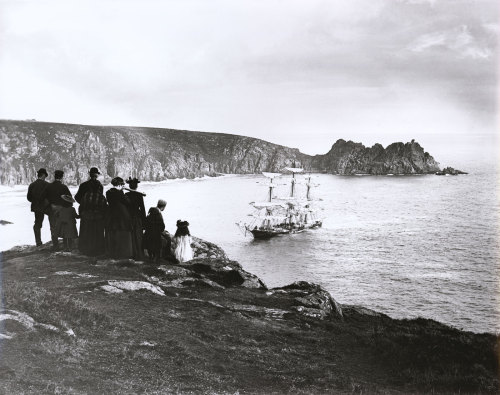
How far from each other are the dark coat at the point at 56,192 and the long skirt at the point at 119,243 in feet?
6.17

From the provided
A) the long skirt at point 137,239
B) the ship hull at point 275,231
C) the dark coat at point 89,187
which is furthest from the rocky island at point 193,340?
the ship hull at point 275,231

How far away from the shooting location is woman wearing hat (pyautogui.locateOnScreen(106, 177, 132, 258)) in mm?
11703

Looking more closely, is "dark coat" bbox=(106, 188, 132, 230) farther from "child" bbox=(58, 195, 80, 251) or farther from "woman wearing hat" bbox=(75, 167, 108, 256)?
"child" bbox=(58, 195, 80, 251)

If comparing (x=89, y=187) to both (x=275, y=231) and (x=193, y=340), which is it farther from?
(x=275, y=231)

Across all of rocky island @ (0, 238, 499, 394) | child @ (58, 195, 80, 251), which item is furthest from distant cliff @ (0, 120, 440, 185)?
rocky island @ (0, 238, 499, 394)

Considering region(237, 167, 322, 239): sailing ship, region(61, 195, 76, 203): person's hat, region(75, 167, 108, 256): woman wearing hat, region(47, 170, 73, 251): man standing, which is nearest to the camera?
region(75, 167, 108, 256): woman wearing hat

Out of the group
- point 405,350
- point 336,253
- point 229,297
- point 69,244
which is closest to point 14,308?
point 229,297

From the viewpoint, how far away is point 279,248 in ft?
188

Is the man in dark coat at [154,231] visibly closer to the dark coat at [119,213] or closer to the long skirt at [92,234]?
the dark coat at [119,213]

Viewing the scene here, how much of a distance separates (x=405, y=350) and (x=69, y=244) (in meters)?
10.7

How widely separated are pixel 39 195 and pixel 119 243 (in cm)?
290

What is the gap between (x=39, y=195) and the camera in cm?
1276

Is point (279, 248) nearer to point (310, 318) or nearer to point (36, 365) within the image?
point (310, 318)

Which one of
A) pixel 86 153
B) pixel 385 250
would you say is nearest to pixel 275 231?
pixel 385 250
